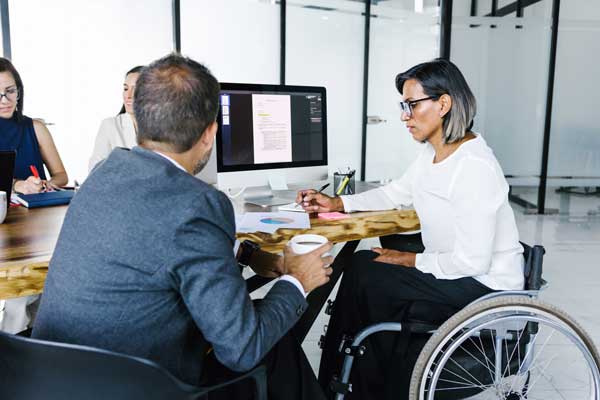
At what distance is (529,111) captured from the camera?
626 centimetres

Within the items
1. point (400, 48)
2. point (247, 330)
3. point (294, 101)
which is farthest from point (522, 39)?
point (247, 330)

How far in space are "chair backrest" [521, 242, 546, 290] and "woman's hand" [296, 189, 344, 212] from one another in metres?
0.67

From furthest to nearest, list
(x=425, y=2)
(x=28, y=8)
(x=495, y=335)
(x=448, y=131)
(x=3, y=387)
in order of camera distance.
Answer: (x=425, y=2) → (x=28, y=8) → (x=448, y=131) → (x=495, y=335) → (x=3, y=387)

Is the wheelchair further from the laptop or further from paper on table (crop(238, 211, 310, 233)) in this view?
the laptop

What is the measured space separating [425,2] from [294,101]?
167 inches

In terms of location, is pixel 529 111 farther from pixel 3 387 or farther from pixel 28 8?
pixel 3 387

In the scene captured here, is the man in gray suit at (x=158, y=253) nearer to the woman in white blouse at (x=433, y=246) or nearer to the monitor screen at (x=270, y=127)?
the woman in white blouse at (x=433, y=246)

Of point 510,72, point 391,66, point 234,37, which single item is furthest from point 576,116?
point 234,37

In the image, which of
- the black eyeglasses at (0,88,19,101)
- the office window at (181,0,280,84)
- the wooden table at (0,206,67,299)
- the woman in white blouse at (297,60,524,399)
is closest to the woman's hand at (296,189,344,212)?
the woman in white blouse at (297,60,524,399)

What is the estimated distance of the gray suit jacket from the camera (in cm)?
104

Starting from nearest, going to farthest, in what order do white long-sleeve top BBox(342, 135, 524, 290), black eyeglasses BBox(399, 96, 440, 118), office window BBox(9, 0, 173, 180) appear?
white long-sleeve top BBox(342, 135, 524, 290), black eyeglasses BBox(399, 96, 440, 118), office window BBox(9, 0, 173, 180)

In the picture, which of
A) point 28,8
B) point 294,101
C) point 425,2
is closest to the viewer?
point 294,101

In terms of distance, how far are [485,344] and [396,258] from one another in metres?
0.41

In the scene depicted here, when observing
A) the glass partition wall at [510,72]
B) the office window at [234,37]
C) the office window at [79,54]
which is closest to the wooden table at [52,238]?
the office window at [79,54]
